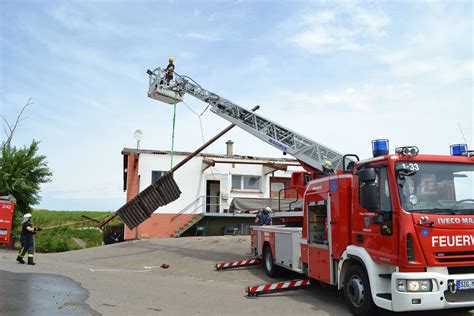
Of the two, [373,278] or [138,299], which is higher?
[373,278]

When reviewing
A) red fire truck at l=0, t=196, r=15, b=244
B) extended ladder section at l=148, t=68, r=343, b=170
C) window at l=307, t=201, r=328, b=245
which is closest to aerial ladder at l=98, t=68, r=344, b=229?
extended ladder section at l=148, t=68, r=343, b=170

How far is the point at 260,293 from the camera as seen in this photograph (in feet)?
30.0

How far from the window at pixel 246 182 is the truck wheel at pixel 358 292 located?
2017 centimetres

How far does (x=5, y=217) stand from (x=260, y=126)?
13853mm

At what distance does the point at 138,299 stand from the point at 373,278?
4.58m

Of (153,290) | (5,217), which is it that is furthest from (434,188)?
(5,217)

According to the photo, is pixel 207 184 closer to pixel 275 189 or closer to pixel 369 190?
pixel 275 189

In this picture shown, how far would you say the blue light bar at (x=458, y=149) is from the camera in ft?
24.2

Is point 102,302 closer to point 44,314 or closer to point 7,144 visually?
point 44,314

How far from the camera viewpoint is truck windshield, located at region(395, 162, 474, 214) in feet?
21.1

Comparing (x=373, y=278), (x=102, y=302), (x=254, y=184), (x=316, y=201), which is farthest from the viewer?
(x=254, y=184)

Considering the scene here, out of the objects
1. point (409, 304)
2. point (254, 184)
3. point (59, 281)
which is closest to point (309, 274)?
point (409, 304)

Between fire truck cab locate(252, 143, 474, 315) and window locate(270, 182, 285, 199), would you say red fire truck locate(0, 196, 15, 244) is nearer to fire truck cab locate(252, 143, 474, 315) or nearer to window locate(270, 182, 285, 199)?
window locate(270, 182, 285, 199)

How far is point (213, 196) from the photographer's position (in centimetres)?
2727
